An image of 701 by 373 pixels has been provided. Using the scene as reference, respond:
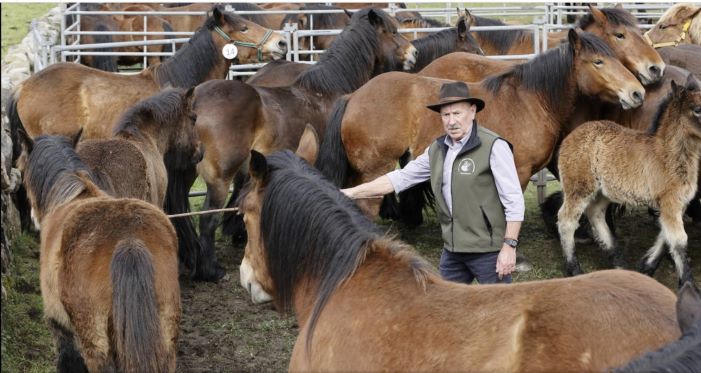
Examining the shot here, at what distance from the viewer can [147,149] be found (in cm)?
677

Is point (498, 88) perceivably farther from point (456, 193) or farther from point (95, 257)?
point (95, 257)

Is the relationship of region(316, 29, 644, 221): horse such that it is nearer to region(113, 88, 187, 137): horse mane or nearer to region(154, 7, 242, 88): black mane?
region(113, 88, 187, 137): horse mane

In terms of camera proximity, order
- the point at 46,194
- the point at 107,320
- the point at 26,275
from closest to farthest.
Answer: the point at 107,320
the point at 46,194
the point at 26,275

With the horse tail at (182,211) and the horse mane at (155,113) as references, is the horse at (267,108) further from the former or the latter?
the horse mane at (155,113)

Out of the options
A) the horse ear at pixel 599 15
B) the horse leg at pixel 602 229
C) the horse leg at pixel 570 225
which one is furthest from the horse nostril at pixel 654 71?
the horse leg at pixel 570 225

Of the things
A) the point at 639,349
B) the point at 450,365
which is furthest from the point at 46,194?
the point at 639,349

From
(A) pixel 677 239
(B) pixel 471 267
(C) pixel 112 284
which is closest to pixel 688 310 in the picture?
(B) pixel 471 267

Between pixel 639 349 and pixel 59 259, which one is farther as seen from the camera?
pixel 59 259

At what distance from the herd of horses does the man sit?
0.45 meters

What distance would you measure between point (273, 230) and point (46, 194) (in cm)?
195

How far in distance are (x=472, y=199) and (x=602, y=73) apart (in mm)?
3797

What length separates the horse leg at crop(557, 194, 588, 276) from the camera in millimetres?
7461

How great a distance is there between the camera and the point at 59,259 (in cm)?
442

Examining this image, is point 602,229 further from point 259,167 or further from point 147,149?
point 259,167
